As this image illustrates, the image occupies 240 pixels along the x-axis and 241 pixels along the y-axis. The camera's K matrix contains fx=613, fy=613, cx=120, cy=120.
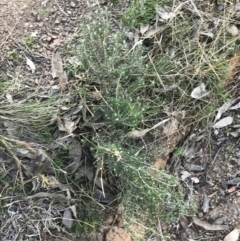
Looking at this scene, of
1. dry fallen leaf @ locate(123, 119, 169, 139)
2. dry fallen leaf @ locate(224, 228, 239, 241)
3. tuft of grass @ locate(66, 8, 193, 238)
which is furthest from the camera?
dry fallen leaf @ locate(224, 228, 239, 241)

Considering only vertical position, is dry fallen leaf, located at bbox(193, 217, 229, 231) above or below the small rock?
below

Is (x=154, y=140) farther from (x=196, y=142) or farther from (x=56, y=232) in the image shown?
(x=56, y=232)

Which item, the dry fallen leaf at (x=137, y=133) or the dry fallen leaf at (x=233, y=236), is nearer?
the dry fallen leaf at (x=137, y=133)

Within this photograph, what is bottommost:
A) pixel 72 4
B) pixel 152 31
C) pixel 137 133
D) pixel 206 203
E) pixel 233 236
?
pixel 233 236

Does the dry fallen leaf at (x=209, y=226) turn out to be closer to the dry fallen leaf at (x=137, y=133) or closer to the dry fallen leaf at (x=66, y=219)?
the dry fallen leaf at (x=137, y=133)

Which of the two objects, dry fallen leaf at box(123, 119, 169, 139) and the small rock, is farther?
the small rock

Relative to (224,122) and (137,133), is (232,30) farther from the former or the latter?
(137,133)

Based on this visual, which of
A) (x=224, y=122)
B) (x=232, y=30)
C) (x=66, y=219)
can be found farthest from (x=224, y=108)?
(x=66, y=219)

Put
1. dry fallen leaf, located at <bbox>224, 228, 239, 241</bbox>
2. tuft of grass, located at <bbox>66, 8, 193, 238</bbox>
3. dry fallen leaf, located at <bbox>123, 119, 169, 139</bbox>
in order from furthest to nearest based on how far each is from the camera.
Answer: dry fallen leaf, located at <bbox>224, 228, 239, 241</bbox>, dry fallen leaf, located at <bbox>123, 119, 169, 139</bbox>, tuft of grass, located at <bbox>66, 8, 193, 238</bbox>

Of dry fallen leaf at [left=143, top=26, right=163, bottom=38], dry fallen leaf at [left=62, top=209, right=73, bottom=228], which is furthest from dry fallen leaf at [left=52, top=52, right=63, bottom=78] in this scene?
dry fallen leaf at [left=62, top=209, right=73, bottom=228]

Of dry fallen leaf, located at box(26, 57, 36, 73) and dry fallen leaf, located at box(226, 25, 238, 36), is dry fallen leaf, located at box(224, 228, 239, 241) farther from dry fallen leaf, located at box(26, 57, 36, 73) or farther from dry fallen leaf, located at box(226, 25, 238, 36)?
dry fallen leaf, located at box(26, 57, 36, 73)

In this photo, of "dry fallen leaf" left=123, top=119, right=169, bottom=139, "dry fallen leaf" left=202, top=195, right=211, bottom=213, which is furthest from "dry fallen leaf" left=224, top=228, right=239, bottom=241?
"dry fallen leaf" left=123, top=119, right=169, bottom=139


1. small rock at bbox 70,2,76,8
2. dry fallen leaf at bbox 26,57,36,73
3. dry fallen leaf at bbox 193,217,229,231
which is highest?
small rock at bbox 70,2,76,8

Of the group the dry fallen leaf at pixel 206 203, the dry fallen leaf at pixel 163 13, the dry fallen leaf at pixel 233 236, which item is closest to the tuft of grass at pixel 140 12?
the dry fallen leaf at pixel 163 13
